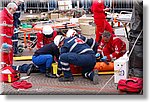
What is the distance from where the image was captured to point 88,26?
10.1 meters

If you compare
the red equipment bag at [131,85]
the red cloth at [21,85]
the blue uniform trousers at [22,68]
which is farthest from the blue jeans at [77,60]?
the blue uniform trousers at [22,68]

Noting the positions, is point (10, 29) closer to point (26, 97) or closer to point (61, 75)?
point (61, 75)

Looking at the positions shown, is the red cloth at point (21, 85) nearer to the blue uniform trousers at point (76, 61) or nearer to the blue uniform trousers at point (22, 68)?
the blue uniform trousers at point (76, 61)

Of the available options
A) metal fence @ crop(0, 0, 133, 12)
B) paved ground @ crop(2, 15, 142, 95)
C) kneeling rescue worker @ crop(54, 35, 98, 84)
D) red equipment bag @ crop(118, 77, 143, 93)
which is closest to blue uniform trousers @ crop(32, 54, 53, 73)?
→ paved ground @ crop(2, 15, 142, 95)

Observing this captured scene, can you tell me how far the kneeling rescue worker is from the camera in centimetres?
535

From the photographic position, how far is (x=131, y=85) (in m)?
4.69

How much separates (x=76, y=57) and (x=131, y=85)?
99cm

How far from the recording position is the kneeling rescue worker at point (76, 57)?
17.6 ft

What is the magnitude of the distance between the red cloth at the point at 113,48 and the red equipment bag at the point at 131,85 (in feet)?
4.03

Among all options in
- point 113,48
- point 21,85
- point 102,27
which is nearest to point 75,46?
point 21,85

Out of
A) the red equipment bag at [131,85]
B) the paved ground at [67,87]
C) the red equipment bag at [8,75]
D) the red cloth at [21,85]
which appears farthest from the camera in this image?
the red equipment bag at [8,75]

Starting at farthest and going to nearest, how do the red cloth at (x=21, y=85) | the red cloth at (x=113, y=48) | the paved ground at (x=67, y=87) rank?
the red cloth at (x=113, y=48) < the red cloth at (x=21, y=85) < the paved ground at (x=67, y=87)

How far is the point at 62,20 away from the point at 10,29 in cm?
463

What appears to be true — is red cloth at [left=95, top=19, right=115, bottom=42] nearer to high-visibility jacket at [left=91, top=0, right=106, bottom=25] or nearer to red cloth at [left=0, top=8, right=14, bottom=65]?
high-visibility jacket at [left=91, top=0, right=106, bottom=25]
